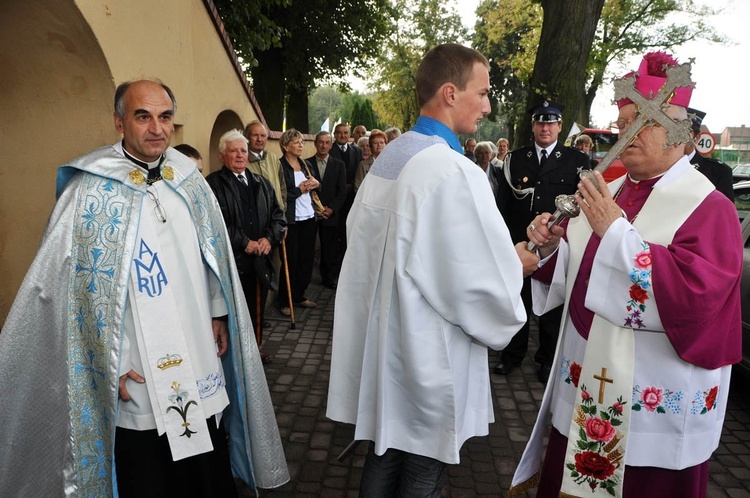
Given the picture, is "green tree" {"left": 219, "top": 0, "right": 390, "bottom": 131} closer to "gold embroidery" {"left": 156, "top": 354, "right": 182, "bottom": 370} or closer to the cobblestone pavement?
the cobblestone pavement

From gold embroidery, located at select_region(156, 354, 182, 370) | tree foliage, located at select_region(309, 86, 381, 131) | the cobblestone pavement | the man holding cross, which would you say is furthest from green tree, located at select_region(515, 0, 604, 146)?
gold embroidery, located at select_region(156, 354, 182, 370)

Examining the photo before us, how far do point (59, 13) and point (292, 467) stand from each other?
3203 millimetres

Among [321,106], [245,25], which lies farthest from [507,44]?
[321,106]

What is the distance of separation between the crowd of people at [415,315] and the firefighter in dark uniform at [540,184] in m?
2.19

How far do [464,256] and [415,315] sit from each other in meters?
0.27

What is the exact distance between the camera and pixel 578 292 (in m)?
2.44

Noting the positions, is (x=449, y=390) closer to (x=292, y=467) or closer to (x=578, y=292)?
(x=578, y=292)

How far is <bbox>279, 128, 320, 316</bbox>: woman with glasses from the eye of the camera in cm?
650

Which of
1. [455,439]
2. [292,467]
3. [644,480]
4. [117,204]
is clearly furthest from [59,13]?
[644,480]

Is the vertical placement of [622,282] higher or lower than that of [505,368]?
higher

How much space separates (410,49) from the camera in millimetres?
35438

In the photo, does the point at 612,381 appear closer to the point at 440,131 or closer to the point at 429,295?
the point at 429,295

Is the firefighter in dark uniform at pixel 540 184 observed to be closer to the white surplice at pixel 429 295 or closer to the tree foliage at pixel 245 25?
the white surplice at pixel 429 295

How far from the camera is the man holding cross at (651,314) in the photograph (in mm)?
1989
